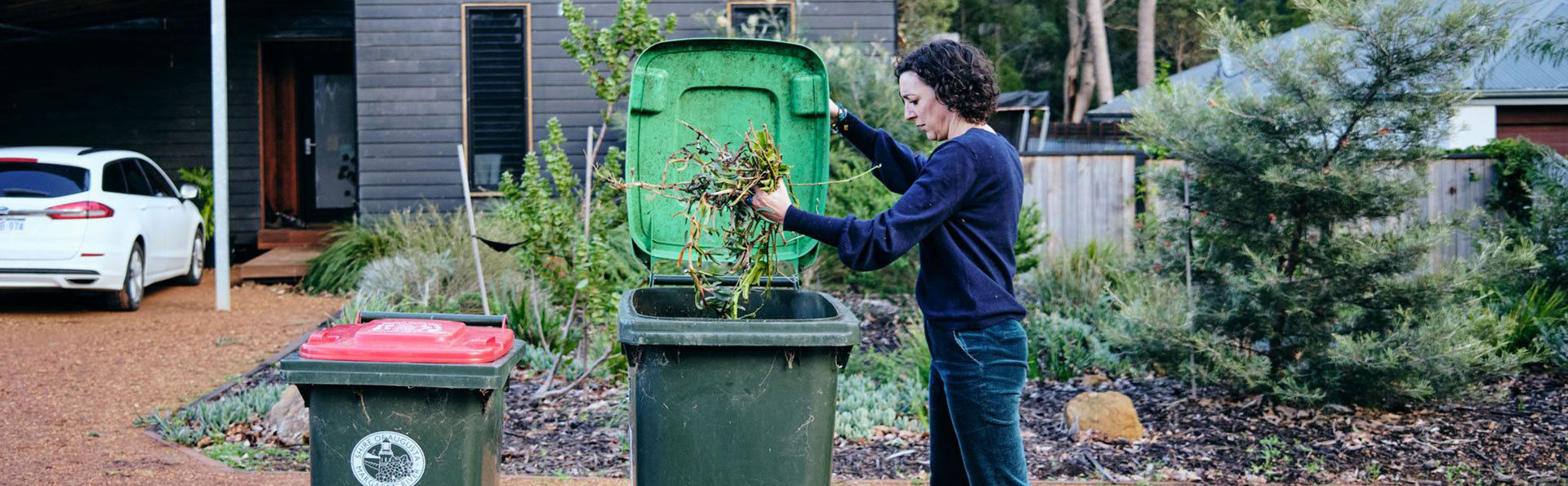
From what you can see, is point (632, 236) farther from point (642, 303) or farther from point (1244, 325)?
point (1244, 325)

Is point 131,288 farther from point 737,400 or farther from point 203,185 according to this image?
point 737,400

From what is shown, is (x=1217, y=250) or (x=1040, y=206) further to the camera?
(x=1040, y=206)

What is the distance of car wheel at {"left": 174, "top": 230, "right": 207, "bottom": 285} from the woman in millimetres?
9086

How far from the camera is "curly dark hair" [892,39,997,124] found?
3115 millimetres

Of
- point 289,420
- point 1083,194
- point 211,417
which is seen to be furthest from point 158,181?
point 1083,194

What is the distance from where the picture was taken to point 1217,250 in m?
5.82

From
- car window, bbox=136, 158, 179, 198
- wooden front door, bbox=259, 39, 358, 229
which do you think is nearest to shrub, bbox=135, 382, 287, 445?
car window, bbox=136, 158, 179, 198

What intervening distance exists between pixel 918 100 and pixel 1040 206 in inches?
295

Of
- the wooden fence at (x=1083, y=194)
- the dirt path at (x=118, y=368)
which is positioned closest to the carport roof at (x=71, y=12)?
the dirt path at (x=118, y=368)

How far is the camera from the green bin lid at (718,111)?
158 inches

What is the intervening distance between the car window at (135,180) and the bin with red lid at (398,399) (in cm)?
715

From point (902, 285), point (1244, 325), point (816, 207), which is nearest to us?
point (816, 207)

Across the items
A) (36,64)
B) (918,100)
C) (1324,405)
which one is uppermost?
(36,64)

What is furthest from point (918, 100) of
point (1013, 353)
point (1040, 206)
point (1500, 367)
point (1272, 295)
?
point (1040, 206)
